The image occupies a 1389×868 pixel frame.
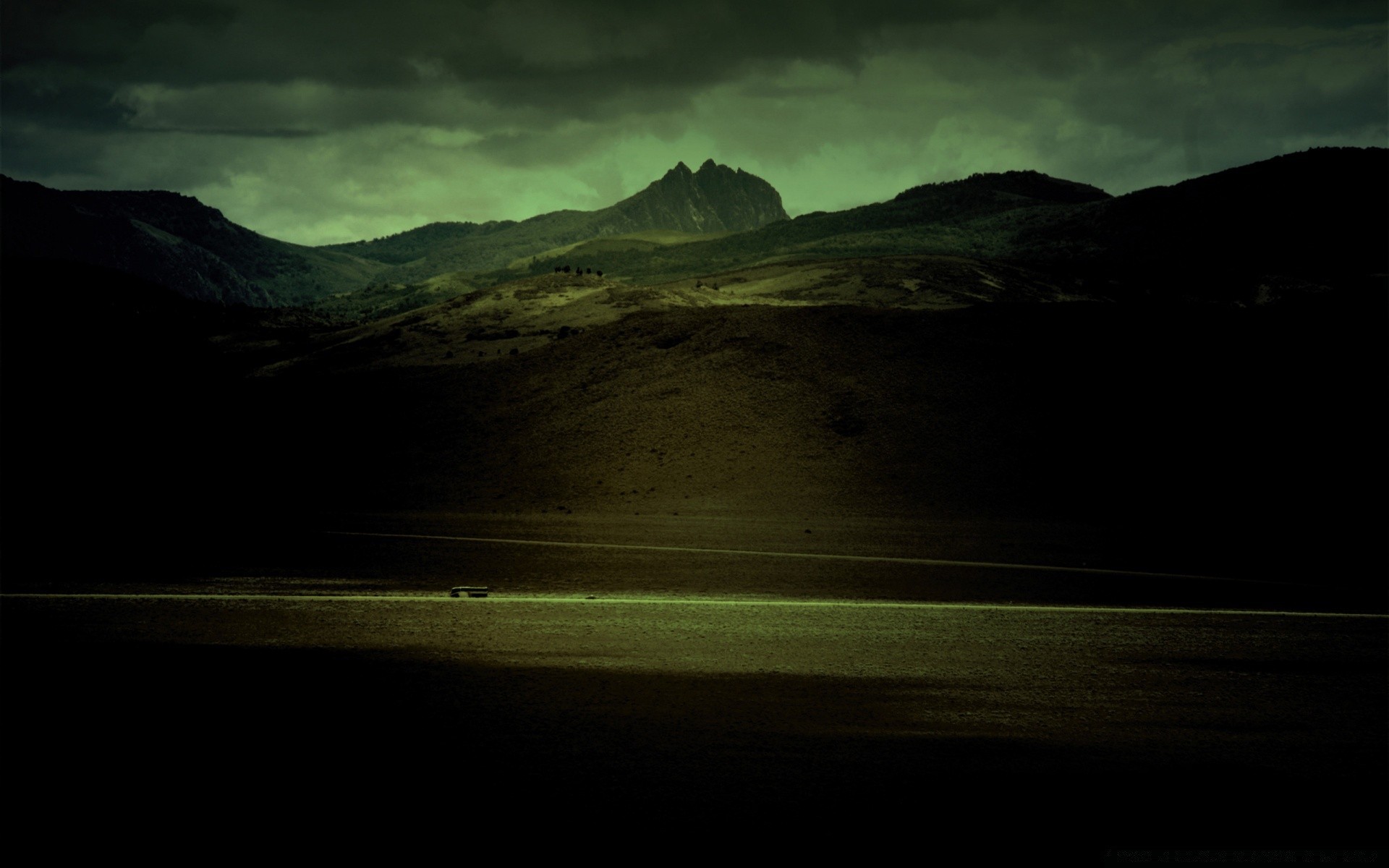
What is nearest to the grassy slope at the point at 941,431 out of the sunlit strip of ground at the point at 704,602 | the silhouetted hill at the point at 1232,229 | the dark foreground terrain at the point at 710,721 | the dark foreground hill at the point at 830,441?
the dark foreground hill at the point at 830,441

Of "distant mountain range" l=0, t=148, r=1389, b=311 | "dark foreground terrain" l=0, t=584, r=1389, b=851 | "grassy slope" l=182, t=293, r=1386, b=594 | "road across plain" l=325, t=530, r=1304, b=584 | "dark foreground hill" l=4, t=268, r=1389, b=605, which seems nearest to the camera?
"dark foreground terrain" l=0, t=584, r=1389, b=851

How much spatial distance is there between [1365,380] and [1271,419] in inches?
128

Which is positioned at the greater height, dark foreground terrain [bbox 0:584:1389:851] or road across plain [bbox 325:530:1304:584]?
dark foreground terrain [bbox 0:584:1389:851]

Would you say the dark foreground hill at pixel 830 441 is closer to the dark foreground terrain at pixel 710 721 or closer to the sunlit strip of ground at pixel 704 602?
the sunlit strip of ground at pixel 704 602

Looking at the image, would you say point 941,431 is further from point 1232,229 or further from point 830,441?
point 1232,229

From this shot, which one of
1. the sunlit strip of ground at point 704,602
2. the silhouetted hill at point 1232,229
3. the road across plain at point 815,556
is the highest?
the silhouetted hill at point 1232,229

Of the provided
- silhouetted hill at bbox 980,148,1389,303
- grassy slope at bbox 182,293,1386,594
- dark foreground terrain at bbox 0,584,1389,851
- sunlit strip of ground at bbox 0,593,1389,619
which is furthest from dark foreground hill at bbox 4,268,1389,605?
silhouetted hill at bbox 980,148,1389,303

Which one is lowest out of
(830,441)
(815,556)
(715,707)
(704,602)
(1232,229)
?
(815,556)

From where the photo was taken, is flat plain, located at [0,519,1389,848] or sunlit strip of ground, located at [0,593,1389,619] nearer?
flat plain, located at [0,519,1389,848]

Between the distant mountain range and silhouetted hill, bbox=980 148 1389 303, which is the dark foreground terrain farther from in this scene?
silhouetted hill, bbox=980 148 1389 303

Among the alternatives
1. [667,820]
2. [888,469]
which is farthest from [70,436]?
[667,820]

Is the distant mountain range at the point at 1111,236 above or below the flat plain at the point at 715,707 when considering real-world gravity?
above

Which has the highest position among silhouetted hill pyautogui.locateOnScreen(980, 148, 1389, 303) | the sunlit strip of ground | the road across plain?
silhouetted hill pyautogui.locateOnScreen(980, 148, 1389, 303)

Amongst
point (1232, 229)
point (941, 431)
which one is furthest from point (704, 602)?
point (1232, 229)
